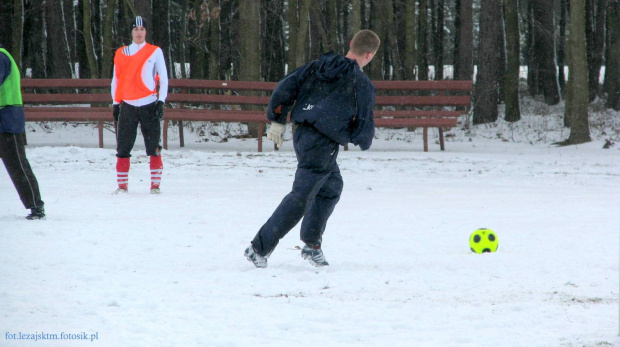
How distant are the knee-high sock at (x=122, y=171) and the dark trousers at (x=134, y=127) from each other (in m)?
0.07

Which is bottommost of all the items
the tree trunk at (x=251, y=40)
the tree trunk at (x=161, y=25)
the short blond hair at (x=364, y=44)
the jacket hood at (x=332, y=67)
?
the jacket hood at (x=332, y=67)

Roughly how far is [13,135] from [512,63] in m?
16.2

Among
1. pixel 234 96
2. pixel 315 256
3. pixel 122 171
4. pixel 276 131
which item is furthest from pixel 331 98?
pixel 234 96

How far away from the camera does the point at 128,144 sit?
8617 millimetres

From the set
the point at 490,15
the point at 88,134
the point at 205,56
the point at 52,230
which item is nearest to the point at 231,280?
the point at 52,230

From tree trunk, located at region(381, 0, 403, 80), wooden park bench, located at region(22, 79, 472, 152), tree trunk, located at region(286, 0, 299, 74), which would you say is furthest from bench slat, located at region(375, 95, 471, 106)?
tree trunk, located at region(381, 0, 403, 80)

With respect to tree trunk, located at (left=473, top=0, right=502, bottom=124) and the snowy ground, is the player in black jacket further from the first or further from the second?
tree trunk, located at (left=473, top=0, right=502, bottom=124)

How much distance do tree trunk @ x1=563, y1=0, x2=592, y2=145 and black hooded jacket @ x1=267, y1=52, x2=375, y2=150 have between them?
11.2m

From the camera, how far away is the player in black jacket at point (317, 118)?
16.7 feet

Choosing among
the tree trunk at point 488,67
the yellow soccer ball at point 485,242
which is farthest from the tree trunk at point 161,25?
the yellow soccer ball at point 485,242

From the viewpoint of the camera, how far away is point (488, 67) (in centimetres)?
1981

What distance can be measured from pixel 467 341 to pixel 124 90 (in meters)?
5.92

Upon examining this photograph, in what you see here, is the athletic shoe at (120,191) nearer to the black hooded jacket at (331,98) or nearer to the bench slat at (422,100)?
the black hooded jacket at (331,98)

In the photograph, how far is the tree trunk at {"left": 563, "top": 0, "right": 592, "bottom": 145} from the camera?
15.0 meters
